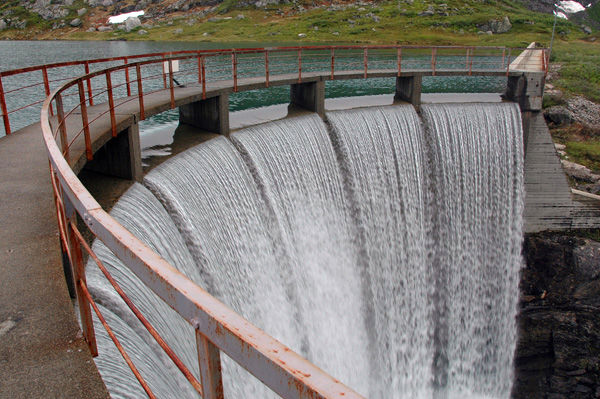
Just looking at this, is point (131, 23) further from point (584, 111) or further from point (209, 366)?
point (209, 366)

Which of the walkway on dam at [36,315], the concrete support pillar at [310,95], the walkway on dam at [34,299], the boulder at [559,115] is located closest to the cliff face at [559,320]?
the boulder at [559,115]

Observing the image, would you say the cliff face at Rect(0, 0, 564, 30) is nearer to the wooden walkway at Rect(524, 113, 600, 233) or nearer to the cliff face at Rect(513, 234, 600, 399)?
the wooden walkway at Rect(524, 113, 600, 233)

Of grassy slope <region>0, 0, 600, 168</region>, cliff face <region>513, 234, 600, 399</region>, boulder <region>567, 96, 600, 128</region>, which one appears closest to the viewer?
cliff face <region>513, 234, 600, 399</region>

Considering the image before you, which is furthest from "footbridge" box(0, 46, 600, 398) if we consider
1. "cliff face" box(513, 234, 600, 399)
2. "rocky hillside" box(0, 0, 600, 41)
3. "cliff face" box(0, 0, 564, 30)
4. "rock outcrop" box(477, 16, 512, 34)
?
"cliff face" box(0, 0, 564, 30)

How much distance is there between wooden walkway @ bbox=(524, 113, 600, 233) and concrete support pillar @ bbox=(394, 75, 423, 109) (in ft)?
14.8

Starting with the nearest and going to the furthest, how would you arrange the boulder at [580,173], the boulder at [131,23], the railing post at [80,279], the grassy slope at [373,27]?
the railing post at [80,279]
the boulder at [580,173]
the grassy slope at [373,27]
the boulder at [131,23]

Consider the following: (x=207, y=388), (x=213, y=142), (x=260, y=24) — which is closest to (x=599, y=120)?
(x=213, y=142)

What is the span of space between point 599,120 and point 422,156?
1360cm

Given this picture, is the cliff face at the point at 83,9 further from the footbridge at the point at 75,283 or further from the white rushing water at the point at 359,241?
the footbridge at the point at 75,283

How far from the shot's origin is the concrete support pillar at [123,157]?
1055 centimetres

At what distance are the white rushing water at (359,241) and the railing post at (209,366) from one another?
13.2 feet

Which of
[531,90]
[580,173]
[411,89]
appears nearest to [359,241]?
[411,89]

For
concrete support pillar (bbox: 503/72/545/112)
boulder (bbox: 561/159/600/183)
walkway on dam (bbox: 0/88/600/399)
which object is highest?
walkway on dam (bbox: 0/88/600/399)

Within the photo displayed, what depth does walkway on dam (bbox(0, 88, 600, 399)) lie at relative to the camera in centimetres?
322
